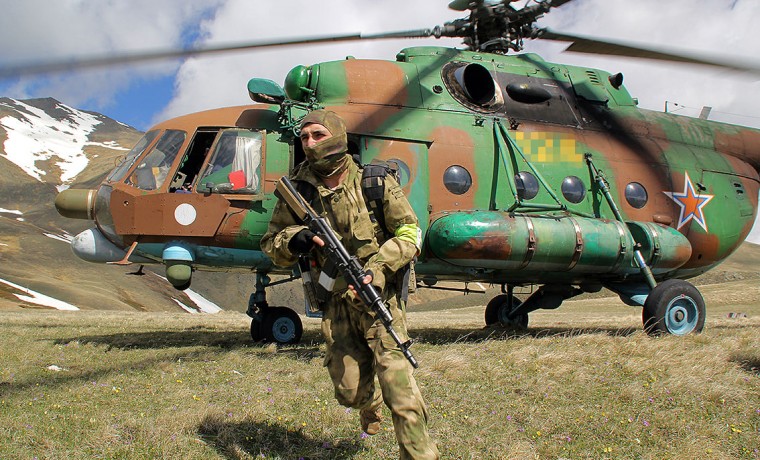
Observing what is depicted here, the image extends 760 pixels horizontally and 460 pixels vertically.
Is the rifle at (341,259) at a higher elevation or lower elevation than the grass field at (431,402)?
higher

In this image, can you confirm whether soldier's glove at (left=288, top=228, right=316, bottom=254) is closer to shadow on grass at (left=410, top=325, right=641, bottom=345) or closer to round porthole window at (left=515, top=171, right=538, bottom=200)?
shadow on grass at (left=410, top=325, right=641, bottom=345)

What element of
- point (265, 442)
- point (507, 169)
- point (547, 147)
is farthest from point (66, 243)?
point (265, 442)

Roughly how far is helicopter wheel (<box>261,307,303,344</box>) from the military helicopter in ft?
0.07

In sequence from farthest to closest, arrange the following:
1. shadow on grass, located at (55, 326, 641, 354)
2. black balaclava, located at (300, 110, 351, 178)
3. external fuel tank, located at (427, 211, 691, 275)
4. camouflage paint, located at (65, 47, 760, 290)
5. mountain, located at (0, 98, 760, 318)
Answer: mountain, located at (0, 98, 760, 318) → shadow on grass, located at (55, 326, 641, 354) → camouflage paint, located at (65, 47, 760, 290) → external fuel tank, located at (427, 211, 691, 275) → black balaclava, located at (300, 110, 351, 178)

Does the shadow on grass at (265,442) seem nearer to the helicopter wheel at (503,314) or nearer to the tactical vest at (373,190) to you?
the tactical vest at (373,190)

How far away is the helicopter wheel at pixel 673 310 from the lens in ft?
29.5

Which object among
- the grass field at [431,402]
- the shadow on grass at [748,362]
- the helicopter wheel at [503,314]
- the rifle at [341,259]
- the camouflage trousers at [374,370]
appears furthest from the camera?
the helicopter wheel at [503,314]

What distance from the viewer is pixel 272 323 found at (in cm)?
Answer: 955

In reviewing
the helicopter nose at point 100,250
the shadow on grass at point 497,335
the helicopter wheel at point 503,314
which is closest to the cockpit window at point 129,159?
the helicopter nose at point 100,250

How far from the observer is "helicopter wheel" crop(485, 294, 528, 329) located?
12.3 m

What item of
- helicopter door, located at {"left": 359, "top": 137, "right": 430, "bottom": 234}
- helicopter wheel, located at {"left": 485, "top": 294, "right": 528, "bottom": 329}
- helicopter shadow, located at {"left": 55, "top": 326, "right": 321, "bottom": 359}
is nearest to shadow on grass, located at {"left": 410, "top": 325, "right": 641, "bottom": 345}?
helicopter wheel, located at {"left": 485, "top": 294, "right": 528, "bottom": 329}

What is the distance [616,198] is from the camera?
1017 cm

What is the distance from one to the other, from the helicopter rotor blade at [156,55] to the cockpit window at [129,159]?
202 cm

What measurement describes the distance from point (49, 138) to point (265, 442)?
16084 centimetres
